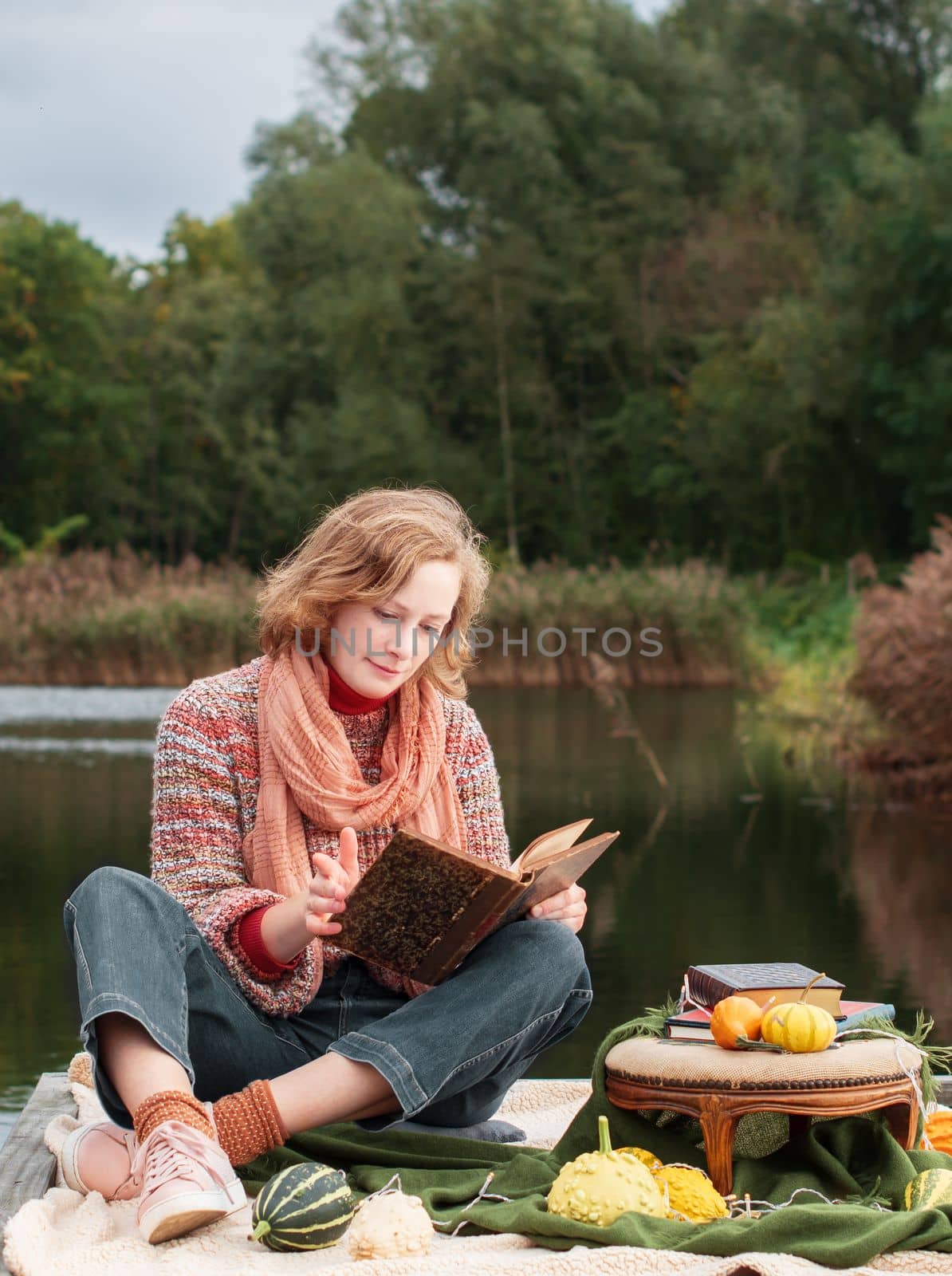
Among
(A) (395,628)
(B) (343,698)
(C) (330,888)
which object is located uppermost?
(A) (395,628)

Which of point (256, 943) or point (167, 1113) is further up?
point (256, 943)

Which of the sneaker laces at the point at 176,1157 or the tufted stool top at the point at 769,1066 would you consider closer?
the sneaker laces at the point at 176,1157

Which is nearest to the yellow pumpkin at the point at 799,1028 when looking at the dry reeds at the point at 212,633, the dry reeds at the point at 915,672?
the dry reeds at the point at 915,672

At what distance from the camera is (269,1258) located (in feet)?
6.93

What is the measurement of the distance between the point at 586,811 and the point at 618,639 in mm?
7263

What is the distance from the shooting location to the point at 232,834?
2.56 meters

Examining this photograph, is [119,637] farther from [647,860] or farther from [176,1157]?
[176,1157]

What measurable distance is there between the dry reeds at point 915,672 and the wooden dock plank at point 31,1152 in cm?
569

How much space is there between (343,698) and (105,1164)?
0.73 m

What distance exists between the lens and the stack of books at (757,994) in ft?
8.14

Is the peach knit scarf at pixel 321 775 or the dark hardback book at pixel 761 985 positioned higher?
the peach knit scarf at pixel 321 775

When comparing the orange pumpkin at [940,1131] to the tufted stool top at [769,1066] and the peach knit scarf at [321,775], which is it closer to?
the tufted stool top at [769,1066]

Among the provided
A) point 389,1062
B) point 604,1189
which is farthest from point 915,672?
point 604,1189

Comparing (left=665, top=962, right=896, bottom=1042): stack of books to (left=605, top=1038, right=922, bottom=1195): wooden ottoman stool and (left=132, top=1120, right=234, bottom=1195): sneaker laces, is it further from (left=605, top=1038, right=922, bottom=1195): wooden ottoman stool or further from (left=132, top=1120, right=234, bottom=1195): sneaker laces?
(left=132, top=1120, right=234, bottom=1195): sneaker laces
